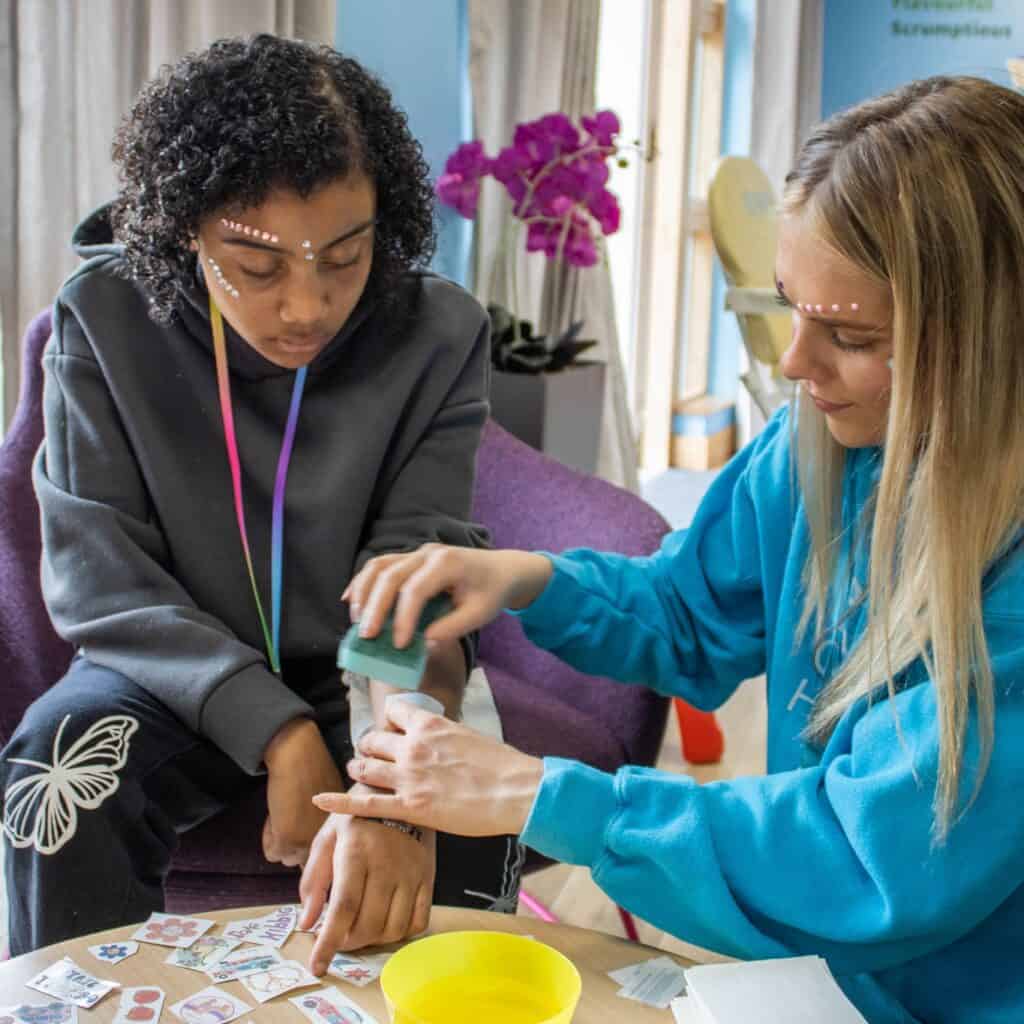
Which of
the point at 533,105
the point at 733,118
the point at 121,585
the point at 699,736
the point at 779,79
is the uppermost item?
the point at 779,79

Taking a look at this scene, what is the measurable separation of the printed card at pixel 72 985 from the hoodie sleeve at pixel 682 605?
55cm

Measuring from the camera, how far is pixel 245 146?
1.29m

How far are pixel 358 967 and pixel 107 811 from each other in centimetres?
36

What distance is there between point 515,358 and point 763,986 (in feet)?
7.31

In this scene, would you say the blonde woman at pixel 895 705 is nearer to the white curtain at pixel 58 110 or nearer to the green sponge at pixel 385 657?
the green sponge at pixel 385 657

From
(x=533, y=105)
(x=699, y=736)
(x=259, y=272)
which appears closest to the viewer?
(x=259, y=272)

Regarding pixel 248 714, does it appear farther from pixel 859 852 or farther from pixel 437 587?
pixel 859 852

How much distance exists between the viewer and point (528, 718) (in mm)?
1600

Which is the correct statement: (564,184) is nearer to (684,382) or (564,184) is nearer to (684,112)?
(684,112)

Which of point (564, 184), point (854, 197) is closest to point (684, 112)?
point (564, 184)

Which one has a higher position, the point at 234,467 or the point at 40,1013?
the point at 234,467

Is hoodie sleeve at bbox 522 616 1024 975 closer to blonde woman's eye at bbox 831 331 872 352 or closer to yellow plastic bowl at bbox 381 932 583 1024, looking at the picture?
yellow plastic bowl at bbox 381 932 583 1024

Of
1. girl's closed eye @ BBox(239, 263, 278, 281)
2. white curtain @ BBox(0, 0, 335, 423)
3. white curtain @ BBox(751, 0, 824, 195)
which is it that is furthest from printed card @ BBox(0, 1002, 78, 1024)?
white curtain @ BBox(751, 0, 824, 195)

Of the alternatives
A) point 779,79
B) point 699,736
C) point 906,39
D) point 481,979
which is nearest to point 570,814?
point 481,979
